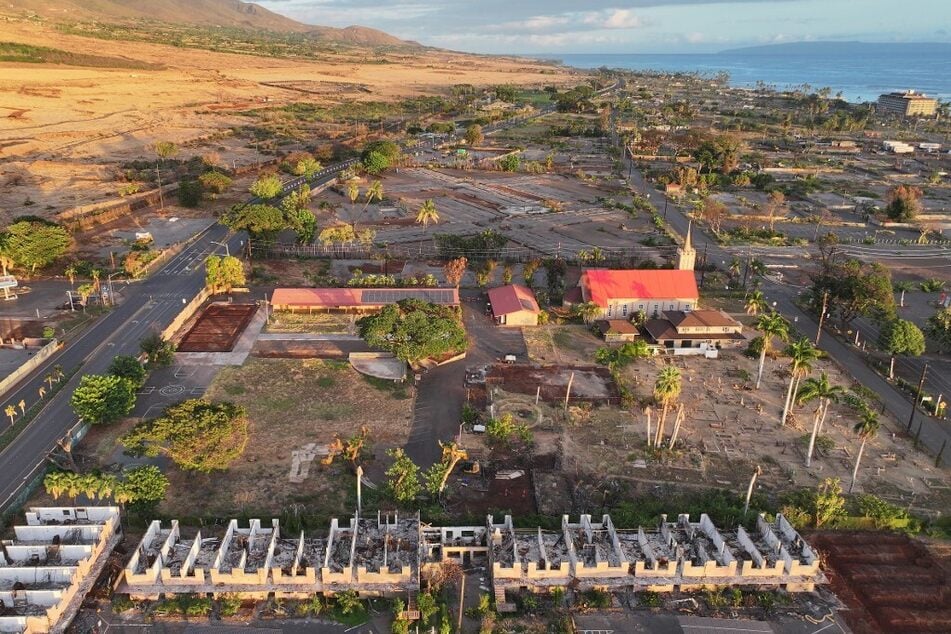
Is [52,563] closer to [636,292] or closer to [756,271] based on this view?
[636,292]

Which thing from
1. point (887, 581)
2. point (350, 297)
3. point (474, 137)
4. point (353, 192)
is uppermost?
point (474, 137)

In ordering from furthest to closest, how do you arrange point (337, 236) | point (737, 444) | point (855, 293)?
1. point (337, 236)
2. point (855, 293)
3. point (737, 444)

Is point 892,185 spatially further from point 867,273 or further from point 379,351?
point 379,351

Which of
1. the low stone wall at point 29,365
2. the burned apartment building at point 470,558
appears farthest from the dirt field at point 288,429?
the low stone wall at point 29,365

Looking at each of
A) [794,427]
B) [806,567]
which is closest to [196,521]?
[806,567]

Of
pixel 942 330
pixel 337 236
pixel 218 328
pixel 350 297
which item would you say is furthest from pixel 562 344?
pixel 337 236

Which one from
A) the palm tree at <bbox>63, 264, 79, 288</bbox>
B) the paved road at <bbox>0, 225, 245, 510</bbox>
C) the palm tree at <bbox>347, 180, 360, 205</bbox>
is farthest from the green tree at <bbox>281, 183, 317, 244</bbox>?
the palm tree at <bbox>63, 264, 79, 288</bbox>

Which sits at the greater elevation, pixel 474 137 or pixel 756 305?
pixel 474 137
